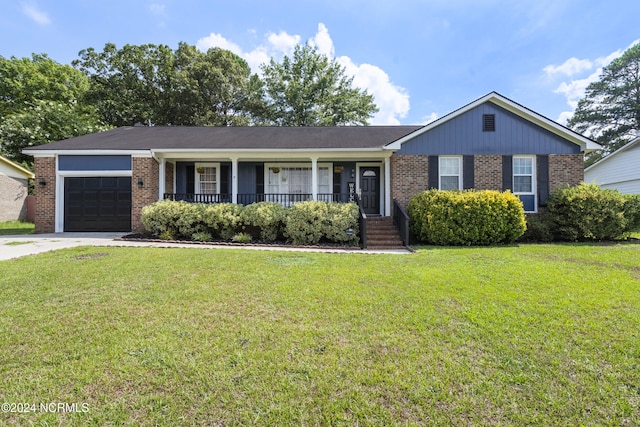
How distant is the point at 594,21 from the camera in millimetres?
9922

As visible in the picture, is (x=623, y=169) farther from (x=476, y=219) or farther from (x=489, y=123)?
(x=476, y=219)

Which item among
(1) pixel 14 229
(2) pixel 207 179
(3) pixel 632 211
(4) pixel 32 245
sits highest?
(2) pixel 207 179

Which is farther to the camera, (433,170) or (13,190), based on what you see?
(13,190)

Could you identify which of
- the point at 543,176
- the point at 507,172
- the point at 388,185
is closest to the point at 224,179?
the point at 388,185

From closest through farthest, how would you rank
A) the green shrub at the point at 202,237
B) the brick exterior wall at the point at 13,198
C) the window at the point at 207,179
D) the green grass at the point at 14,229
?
the green shrub at the point at 202,237
the green grass at the point at 14,229
the window at the point at 207,179
the brick exterior wall at the point at 13,198

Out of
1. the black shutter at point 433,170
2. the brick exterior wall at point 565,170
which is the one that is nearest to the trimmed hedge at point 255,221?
the black shutter at point 433,170

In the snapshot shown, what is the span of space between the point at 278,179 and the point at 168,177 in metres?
4.70

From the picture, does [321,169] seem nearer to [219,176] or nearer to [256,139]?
[256,139]

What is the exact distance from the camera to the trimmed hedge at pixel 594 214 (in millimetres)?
9133

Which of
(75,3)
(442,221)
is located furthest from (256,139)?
(442,221)

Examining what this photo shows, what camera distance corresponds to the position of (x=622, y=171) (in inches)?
682

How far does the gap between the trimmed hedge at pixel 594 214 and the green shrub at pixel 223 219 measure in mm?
10885

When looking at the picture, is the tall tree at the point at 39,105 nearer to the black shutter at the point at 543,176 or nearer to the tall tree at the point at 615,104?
the black shutter at the point at 543,176

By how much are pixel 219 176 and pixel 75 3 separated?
7392 millimetres
